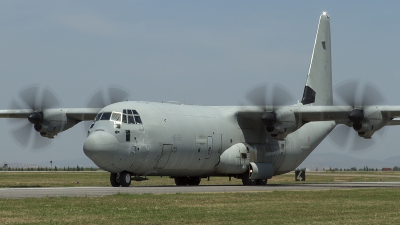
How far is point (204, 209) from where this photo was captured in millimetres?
18594

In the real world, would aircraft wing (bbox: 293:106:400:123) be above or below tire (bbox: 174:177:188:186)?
above

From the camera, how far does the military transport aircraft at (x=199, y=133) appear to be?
1177 inches

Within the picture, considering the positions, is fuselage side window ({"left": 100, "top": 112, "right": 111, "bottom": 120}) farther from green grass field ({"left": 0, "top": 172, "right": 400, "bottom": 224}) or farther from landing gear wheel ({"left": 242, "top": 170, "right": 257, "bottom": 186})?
landing gear wheel ({"left": 242, "top": 170, "right": 257, "bottom": 186})

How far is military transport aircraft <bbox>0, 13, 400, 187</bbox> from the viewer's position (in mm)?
29891

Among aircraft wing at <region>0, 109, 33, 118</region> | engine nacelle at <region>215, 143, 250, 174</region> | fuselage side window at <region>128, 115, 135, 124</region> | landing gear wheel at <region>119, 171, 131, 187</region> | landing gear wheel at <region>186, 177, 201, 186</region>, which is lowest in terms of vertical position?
landing gear wheel at <region>186, 177, 201, 186</region>

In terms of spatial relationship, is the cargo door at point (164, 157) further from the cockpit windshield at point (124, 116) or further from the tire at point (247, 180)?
the tire at point (247, 180)

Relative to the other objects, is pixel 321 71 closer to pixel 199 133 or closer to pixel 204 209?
pixel 199 133

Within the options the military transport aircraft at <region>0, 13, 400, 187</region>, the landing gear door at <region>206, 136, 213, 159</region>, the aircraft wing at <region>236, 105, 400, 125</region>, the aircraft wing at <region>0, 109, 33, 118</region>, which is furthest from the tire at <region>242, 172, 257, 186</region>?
the aircraft wing at <region>0, 109, 33, 118</region>

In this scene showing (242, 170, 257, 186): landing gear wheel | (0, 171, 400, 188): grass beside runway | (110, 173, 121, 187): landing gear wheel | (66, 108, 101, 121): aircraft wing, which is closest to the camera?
(110, 173, 121, 187): landing gear wheel

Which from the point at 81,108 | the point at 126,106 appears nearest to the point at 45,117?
the point at 81,108

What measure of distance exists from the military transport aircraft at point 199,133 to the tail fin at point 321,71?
7.98ft

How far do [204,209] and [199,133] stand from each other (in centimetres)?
1541

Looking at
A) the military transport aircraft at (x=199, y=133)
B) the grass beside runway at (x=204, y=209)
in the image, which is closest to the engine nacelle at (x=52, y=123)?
the military transport aircraft at (x=199, y=133)

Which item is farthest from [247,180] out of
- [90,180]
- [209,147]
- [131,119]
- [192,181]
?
[90,180]
